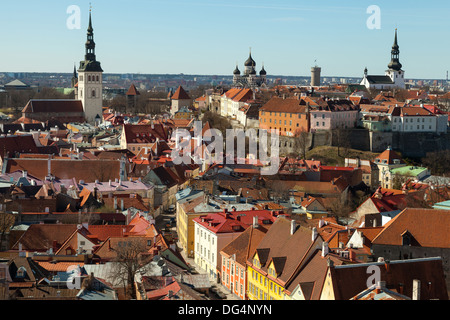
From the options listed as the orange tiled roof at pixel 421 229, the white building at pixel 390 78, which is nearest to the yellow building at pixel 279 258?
the orange tiled roof at pixel 421 229

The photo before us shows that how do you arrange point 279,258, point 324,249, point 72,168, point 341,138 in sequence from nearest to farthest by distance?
point 324,249 → point 279,258 → point 72,168 → point 341,138

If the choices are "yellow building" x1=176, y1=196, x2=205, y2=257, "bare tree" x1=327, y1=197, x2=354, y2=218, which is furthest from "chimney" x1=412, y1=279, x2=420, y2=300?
"bare tree" x1=327, y1=197, x2=354, y2=218

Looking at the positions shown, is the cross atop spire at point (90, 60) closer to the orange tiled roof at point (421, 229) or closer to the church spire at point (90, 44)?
the church spire at point (90, 44)

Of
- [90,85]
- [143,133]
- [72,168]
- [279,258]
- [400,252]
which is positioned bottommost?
[400,252]

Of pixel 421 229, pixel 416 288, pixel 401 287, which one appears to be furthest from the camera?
pixel 421 229

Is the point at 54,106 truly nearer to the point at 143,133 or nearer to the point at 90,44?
the point at 90,44

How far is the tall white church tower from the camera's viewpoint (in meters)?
81.6

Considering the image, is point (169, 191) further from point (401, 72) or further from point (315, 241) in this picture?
point (401, 72)

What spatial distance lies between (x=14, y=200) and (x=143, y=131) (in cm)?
2981

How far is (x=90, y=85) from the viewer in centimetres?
8281

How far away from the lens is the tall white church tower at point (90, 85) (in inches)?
3211

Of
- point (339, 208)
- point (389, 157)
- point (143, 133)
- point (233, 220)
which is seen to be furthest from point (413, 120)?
point (233, 220)
